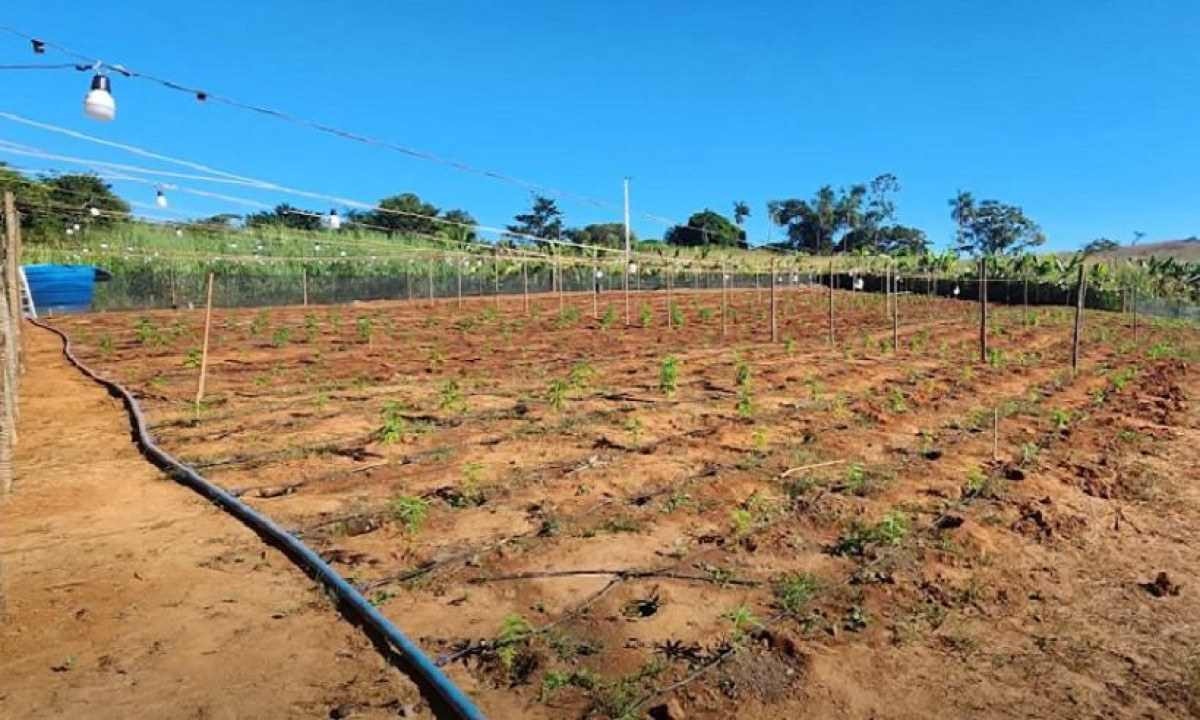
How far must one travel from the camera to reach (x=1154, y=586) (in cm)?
401

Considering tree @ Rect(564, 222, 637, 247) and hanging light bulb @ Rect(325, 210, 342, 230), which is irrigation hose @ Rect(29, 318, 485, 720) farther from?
tree @ Rect(564, 222, 637, 247)

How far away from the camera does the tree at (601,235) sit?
52188 millimetres

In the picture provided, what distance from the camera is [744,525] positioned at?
461cm

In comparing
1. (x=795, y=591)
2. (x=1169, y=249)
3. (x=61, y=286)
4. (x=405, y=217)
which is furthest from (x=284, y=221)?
(x=1169, y=249)

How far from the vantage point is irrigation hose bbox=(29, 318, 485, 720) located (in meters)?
2.66

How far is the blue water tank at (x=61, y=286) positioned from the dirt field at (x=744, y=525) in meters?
16.9

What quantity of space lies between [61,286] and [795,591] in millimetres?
27570

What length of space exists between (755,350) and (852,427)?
6383 millimetres

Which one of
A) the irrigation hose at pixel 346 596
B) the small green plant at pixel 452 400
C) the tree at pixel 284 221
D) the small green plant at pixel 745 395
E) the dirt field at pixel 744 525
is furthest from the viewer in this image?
the tree at pixel 284 221

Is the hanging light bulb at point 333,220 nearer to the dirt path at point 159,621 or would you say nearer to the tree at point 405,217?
the dirt path at point 159,621

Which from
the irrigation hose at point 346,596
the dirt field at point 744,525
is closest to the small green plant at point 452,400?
the dirt field at point 744,525

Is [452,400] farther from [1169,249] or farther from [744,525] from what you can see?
[1169,249]

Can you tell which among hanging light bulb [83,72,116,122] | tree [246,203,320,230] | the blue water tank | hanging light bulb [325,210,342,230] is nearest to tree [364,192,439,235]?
tree [246,203,320,230]

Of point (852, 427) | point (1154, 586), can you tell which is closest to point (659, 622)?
point (1154, 586)
